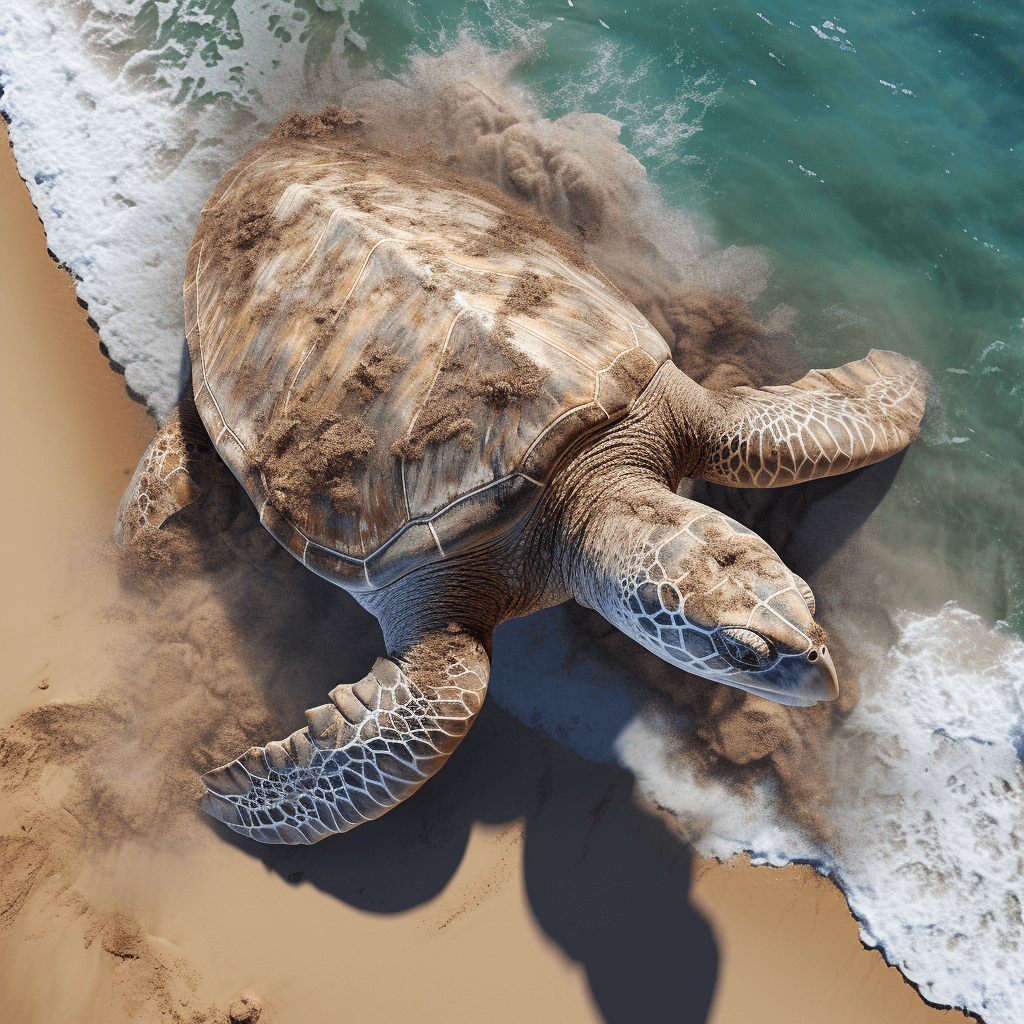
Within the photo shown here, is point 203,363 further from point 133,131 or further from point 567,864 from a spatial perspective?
point 567,864

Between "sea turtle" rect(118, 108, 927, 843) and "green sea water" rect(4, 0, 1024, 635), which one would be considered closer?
"sea turtle" rect(118, 108, 927, 843)

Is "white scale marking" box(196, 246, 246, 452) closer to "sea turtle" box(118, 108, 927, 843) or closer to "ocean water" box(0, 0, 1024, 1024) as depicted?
"sea turtle" box(118, 108, 927, 843)

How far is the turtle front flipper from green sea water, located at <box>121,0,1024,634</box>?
8.65 feet

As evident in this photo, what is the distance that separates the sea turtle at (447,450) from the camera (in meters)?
2.12

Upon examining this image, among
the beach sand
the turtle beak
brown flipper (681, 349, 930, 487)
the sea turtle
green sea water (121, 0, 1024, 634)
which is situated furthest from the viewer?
green sea water (121, 0, 1024, 634)

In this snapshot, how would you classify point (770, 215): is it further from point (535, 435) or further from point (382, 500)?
point (382, 500)

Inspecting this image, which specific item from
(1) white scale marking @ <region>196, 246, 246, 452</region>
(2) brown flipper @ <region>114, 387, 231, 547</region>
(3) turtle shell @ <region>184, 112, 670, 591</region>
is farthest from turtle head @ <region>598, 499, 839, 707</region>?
(2) brown flipper @ <region>114, 387, 231, 547</region>

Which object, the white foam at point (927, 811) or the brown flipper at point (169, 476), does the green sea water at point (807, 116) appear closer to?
the white foam at point (927, 811)

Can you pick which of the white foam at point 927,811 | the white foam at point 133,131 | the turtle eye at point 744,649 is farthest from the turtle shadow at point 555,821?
the white foam at point 133,131

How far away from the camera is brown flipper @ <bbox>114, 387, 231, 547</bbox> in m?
3.03

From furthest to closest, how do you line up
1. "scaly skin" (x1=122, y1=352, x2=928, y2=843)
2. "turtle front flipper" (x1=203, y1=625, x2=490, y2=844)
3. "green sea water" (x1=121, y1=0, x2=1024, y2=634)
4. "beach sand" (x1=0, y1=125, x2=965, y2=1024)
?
1. "green sea water" (x1=121, y1=0, x2=1024, y2=634)
2. "beach sand" (x1=0, y1=125, x2=965, y2=1024)
3. "turtle front flipper" (x1=203, y1=625, x2=490, y2=844)
4. "scaly skin" (x1=122, y1=352, x2=928, y2=843)

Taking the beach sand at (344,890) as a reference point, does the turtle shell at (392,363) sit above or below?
above

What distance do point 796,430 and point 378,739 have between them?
2.29 meters

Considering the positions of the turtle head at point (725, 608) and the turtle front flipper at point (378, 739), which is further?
the turtle front flipper at point (378, 739)
